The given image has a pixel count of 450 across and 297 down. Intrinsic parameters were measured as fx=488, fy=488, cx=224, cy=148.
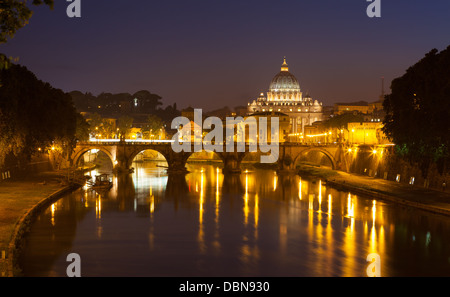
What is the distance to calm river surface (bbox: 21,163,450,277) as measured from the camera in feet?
77.5

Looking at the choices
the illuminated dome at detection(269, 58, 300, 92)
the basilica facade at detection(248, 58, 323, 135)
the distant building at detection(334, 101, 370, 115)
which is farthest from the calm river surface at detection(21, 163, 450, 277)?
the illuminated dome at detection(269, 58, 300, 92)

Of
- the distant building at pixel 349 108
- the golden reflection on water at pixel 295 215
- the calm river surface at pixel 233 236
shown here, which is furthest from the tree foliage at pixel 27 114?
the distant building at pixel 349 108

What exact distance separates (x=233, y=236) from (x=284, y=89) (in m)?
169

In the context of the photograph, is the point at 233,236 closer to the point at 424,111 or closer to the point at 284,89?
the point at 424,111

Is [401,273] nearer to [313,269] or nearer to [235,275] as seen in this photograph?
[313,269]

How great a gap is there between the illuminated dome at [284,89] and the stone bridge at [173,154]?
396 ft

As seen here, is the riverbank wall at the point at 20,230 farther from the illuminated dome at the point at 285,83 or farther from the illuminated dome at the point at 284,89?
the illuminated dome at the point at 285,83

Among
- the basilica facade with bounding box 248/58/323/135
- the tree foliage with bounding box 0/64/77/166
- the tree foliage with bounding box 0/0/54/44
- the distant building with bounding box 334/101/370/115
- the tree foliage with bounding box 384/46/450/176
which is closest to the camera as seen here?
the tree foliage with bounding box 0/0/54/44

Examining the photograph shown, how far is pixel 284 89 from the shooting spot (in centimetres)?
19562

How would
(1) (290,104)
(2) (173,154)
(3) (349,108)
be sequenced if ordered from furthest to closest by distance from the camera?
1. (1) (290,104)
2. (3) (349,108)
3. (2) (173,154)

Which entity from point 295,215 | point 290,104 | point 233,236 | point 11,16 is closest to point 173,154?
point 295,215

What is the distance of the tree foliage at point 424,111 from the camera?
34.8 m

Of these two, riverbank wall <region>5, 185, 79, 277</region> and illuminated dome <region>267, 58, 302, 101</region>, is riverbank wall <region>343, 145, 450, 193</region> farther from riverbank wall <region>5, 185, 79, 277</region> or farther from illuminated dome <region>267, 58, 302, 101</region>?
illuminated dome <region>267, 58, 302, 101</region>
